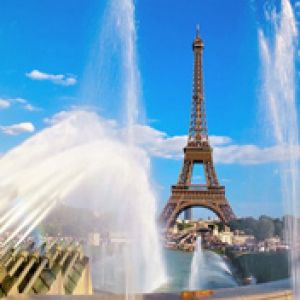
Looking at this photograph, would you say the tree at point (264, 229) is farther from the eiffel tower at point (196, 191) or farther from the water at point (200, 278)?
the water at point (200, 278)

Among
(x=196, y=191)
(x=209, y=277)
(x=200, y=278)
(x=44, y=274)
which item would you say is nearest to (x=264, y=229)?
(x=196, y=191)

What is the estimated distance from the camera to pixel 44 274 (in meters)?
8.45

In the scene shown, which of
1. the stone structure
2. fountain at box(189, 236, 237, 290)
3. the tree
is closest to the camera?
the stone structure

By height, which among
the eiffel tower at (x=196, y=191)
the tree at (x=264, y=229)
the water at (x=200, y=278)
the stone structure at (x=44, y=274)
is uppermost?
the eiffel tower at (x=196, y=191)

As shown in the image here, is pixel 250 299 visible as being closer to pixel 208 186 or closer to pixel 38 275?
pixel 38 275

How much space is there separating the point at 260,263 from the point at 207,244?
42146 mm

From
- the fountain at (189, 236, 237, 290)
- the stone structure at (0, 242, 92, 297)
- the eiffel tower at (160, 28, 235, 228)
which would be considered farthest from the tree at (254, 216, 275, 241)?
the stone structure at (0, 242, 92, 297)

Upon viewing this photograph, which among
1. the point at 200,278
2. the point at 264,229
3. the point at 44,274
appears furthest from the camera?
the point at 264,229

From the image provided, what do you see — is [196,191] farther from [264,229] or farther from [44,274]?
[44,274]

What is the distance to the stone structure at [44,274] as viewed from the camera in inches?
304

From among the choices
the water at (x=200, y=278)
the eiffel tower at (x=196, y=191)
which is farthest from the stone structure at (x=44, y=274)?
the eiffel tower at (x=196, y=191)

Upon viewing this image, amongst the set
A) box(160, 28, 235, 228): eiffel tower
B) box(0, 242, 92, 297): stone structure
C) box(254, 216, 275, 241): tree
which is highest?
box(160, 28, 235, 228): eiffel tower

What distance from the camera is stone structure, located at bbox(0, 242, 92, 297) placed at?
304 inches

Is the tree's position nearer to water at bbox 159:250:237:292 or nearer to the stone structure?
water at bbox 159:250:237:292
